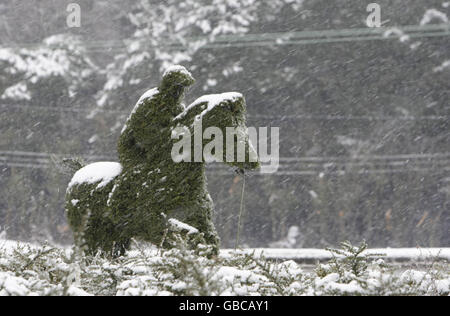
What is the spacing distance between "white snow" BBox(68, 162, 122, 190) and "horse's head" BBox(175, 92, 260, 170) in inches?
29.7

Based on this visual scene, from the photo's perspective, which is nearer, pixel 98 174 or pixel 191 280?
pixel 191 280

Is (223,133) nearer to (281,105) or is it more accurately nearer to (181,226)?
(181,226)

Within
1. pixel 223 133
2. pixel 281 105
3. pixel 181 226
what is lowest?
pixel 181 226

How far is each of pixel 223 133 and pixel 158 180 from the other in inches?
25.9

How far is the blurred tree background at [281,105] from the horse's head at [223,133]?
603 cm

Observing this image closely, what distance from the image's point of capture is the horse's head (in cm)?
371

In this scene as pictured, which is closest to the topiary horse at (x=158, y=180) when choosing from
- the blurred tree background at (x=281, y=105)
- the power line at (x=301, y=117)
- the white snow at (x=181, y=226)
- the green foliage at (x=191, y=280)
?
the white snow at (x=181, y=226)

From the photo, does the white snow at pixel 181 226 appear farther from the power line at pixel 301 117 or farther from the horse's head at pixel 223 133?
the power line at pixel 301 117

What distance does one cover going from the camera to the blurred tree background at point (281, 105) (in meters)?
9.85

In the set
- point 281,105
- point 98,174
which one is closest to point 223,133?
point 98,174

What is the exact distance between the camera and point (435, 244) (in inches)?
381

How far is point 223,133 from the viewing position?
3.73 m

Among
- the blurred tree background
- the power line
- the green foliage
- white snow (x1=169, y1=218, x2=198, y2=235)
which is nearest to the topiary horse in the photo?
white snow (x1=169, y1=218, x2=198, y2=235)

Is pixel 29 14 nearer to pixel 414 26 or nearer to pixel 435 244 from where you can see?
pixel 414 26
